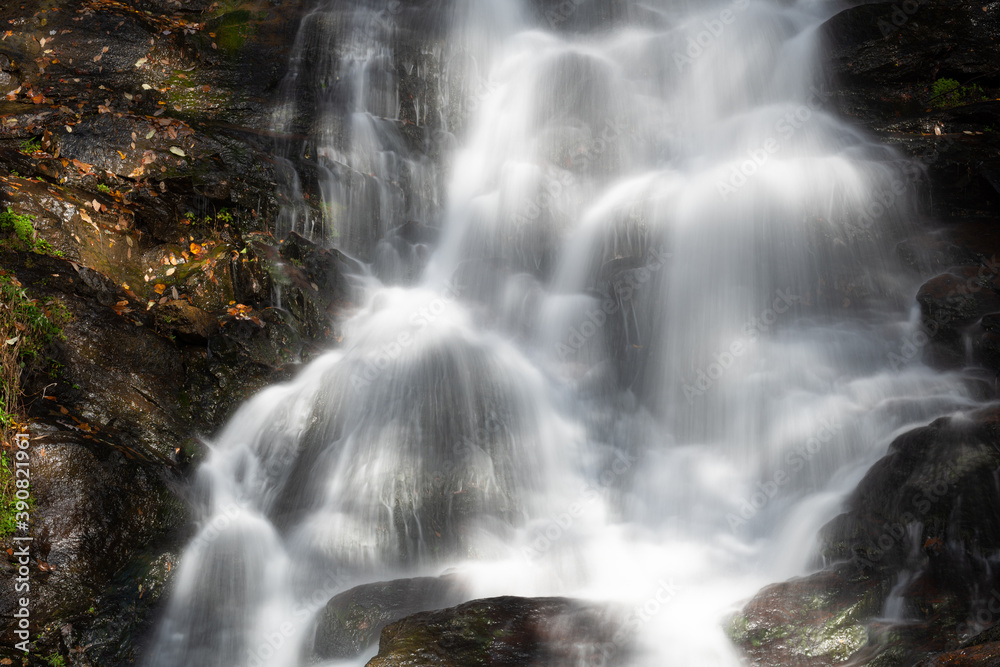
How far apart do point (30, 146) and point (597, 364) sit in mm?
6480

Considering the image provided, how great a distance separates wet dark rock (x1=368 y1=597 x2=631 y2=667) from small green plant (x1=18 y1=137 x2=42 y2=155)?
6.51 metres

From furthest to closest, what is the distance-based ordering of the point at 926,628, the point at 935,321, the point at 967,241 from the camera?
the point at 967,241, the point at 935,321, the point at 926,628

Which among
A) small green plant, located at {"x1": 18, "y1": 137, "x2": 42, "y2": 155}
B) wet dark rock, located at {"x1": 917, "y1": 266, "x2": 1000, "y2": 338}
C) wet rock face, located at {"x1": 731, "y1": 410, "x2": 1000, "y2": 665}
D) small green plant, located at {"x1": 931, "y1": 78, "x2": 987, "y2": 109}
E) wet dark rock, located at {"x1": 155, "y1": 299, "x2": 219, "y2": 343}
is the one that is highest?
small green plant, located at {"x1": 18, "y1": 137, "x2": 42, "y2": 155}

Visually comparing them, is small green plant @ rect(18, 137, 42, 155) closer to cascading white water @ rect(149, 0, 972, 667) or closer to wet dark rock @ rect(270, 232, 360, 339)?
wet dark rock @ rect(270, 232, 360, 339)

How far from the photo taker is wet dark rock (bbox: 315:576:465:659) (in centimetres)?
469

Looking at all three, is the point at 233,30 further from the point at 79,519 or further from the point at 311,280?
the point at 79,519

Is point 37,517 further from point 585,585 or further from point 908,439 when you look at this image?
point 908,439

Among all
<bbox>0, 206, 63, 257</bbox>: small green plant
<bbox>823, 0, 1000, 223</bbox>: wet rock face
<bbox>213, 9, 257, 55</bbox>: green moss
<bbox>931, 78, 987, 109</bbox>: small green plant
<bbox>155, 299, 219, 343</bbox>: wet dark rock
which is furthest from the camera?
<bbox>213, 9, 257, 55</bbox>: green moss

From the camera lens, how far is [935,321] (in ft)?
21.0

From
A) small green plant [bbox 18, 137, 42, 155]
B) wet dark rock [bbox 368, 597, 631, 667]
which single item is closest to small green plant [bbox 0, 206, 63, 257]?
small green plant [bbox 18, 137, 42, 155]

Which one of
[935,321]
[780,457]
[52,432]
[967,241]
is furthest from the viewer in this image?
[967,241]

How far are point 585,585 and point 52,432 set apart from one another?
4138 mm

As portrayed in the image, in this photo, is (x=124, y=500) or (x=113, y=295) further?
(x=113, y=295)

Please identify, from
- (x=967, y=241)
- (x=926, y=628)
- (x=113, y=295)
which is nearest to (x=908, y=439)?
(x=926, y=628)
